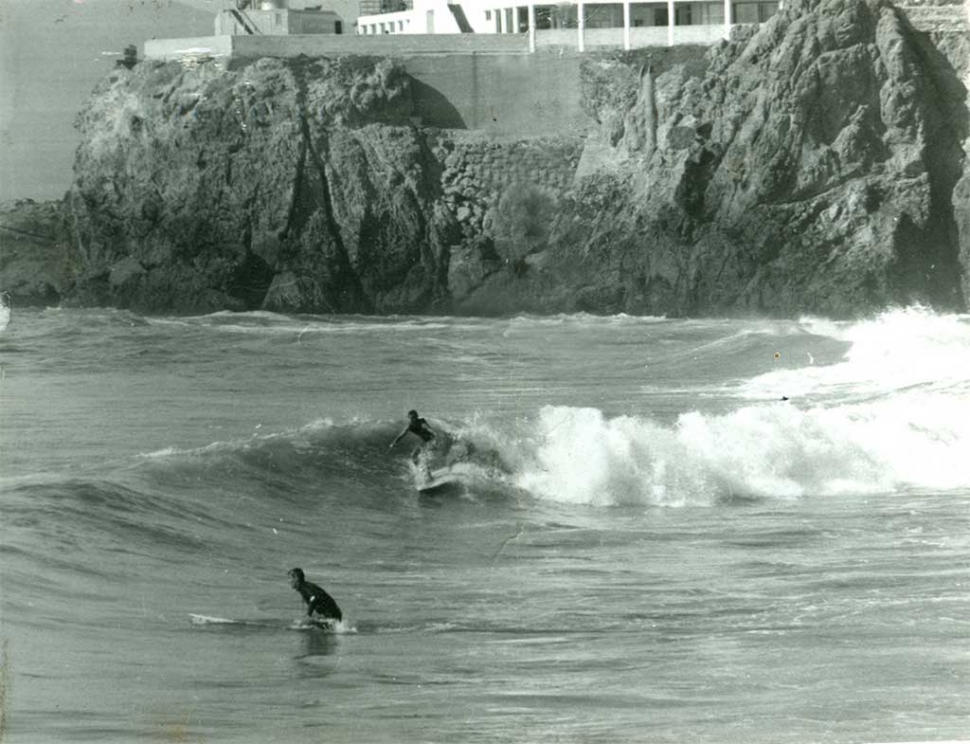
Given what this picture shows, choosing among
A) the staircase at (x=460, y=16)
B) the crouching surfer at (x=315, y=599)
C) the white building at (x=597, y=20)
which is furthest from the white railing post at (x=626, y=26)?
the crouching surfer at (x=315, y=599)

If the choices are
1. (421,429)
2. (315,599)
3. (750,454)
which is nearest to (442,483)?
(421,429)

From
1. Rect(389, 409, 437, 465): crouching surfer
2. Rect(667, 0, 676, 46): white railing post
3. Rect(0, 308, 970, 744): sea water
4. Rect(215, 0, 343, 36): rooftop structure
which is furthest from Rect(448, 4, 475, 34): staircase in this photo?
Rect(389, 409, 437, 465): crouching surfer

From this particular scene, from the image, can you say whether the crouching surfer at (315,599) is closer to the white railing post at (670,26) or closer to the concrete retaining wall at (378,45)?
the concrete retaining wall at (378,45)

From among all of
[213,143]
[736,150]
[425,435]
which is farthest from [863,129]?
[213,143]

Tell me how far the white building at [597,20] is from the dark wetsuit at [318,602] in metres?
2.03

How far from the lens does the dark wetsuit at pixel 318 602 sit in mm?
3925

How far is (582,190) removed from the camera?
16.4ft

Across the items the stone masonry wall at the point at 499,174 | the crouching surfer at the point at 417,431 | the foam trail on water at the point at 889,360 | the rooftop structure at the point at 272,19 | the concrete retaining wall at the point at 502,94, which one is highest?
the rooftop structure at the point at 272,19

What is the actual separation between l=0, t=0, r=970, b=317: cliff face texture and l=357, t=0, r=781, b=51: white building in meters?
0.07

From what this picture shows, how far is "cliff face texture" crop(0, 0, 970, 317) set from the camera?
Result: 4906 millimetres

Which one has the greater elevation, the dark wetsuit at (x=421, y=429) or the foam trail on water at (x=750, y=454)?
the dark wetsuit at (x=421, y=429)

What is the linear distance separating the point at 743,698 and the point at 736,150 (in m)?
2.34

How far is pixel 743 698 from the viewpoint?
3.76 meters

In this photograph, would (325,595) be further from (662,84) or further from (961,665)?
(662,84)
